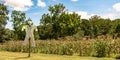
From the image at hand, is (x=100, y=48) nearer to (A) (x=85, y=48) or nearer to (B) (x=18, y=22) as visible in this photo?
(A) (x=85, y=48)

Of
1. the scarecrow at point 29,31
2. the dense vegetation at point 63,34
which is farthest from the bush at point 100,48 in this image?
the scarecrow at point 29,31

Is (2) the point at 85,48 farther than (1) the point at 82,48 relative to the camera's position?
No

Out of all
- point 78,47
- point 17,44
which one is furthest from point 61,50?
point 17,44

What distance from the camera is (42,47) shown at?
22812 millimetres

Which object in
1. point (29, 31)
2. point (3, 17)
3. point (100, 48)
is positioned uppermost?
point (3, 17)

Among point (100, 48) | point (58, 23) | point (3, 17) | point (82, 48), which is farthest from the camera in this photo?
point (58, 23)

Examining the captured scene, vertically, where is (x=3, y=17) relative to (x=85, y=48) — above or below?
above

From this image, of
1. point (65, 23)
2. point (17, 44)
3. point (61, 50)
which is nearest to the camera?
point (61, 50)

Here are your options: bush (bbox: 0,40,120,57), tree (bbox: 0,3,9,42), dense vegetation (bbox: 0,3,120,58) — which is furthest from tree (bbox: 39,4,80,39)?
bush (bbox: 0,40,120,57)

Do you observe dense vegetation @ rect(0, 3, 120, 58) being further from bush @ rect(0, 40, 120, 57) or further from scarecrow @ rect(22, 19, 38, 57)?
scarecrow @ rect(22, 19, 38, 57)

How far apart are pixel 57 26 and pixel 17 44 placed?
29.3 meters

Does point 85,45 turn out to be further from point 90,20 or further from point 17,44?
point 90,20

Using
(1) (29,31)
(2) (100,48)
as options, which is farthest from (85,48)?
(1) (29,31)

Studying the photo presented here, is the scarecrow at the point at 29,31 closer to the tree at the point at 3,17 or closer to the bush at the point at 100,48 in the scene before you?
the bush at the point at 100,48
